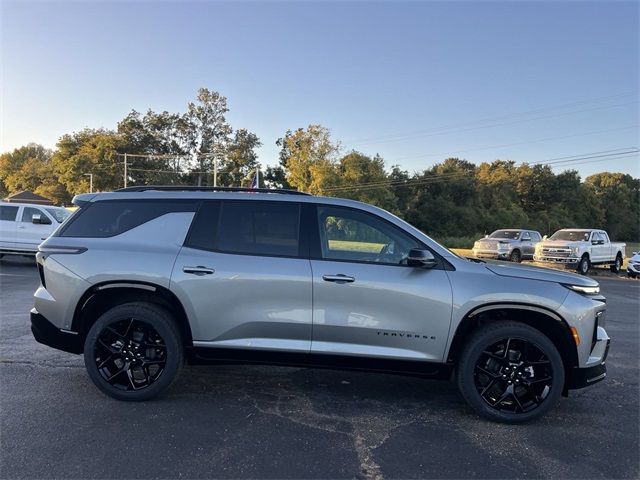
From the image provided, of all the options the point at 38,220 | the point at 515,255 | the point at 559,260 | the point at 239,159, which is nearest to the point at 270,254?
the point at 38,220

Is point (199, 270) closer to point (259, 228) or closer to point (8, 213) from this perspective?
point (259, 228)

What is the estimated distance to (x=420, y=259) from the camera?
3.66 m

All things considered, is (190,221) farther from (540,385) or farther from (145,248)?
(540,385)

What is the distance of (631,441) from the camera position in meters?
3.50

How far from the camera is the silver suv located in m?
3.71

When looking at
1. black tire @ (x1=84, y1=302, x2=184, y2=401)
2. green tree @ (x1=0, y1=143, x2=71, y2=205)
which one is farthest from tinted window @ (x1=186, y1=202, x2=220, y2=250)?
green tree @ (x1=0, y1=143, x2=71, y2=205)

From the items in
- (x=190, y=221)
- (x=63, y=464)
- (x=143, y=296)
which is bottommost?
(x=63, y=464)

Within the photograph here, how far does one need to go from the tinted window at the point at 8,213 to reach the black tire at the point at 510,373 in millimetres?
14757

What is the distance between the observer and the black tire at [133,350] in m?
3.91

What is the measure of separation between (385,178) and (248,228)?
4725 cm

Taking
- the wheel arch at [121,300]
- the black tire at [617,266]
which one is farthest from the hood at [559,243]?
the wheel arch at [121,300]

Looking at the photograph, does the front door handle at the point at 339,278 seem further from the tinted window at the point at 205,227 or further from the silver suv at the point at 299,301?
the tinted window at the point at 205,227

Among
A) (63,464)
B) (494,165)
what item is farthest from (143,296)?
(494,165)

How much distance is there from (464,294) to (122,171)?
6731 cm
